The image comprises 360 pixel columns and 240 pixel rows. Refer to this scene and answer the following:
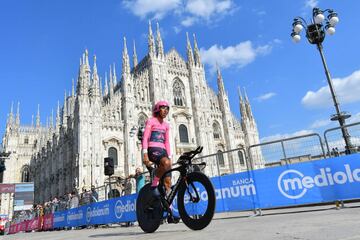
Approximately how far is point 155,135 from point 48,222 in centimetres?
1323

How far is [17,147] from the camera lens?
52.4 metres

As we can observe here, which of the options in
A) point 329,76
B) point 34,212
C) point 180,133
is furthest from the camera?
point 180,133

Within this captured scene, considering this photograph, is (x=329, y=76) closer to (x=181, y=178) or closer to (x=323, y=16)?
(x=323, y=16)

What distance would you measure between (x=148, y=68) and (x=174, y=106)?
5517mm

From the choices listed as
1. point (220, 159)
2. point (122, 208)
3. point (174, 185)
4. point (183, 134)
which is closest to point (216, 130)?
point (183, 134)

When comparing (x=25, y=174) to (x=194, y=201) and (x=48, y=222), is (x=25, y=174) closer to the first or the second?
(x=48, y=222)

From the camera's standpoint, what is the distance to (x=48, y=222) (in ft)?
50.3

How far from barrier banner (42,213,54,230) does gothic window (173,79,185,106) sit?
78.5 feet

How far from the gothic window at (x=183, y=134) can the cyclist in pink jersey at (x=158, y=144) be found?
3141cm

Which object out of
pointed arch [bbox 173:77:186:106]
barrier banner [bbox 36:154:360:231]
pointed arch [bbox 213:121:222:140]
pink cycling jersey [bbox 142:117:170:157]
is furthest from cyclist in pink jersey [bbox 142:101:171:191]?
pointed arch [bbox 213:121:222:140]

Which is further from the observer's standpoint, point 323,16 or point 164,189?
point 323,16

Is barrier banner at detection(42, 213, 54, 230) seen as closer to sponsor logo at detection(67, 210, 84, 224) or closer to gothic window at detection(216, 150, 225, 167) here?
sponsor logo at detection(67, 210, 84, 224)

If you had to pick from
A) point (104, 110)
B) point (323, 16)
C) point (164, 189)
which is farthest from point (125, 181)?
point (104, 110)

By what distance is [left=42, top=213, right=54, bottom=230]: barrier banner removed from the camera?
14.9 metres
